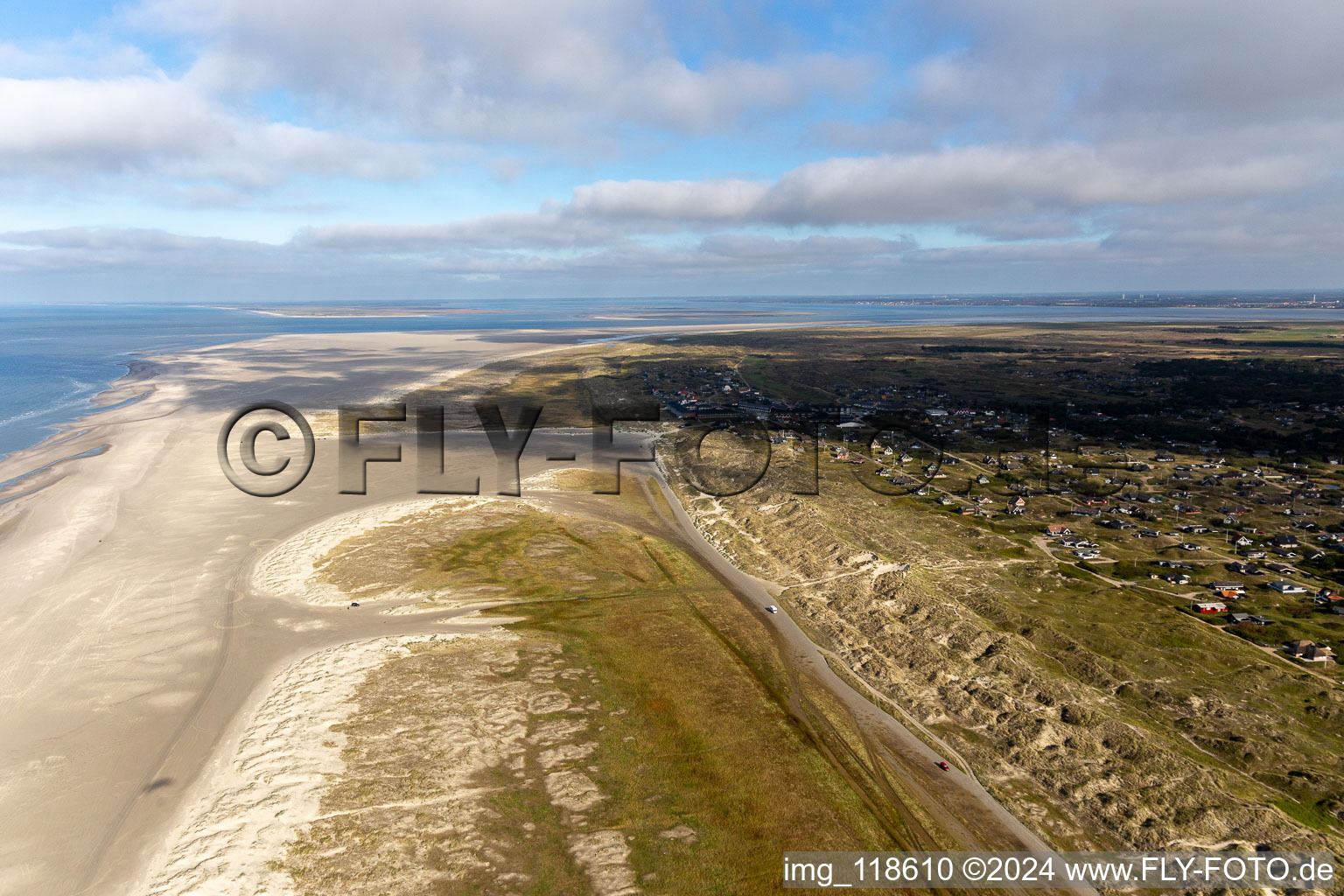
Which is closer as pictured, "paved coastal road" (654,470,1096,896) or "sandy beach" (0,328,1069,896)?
"sandy beach" (0,328,1069,896)

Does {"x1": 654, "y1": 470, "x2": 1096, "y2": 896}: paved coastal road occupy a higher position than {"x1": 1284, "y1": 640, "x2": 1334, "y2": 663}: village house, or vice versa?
{"x1": 1284, "y1": 640, "x2": 1334, "y2": 663}: village house

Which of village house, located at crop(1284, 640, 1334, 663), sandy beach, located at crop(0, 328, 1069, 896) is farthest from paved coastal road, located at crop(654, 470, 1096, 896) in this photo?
village house, located at crop(1284, 640, 1334, 663)
